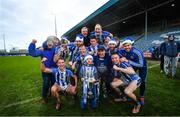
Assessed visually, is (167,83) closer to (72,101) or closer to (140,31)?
(72,101)

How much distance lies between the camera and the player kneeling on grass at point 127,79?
455 centimetres

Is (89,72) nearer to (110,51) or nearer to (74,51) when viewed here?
(110,51)

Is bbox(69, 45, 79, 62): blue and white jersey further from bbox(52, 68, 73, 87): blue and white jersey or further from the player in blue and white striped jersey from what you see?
the player in blue and white striped jersey

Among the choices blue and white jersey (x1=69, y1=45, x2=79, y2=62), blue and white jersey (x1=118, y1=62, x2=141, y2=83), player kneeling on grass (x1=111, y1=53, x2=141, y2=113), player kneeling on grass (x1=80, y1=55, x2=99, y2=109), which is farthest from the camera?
blue and white jersey (x1=69, y1=45, x2=79, y2=62)

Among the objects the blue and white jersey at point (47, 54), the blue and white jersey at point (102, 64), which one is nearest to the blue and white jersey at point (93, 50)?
the blue and white jersey at point (102, 64)

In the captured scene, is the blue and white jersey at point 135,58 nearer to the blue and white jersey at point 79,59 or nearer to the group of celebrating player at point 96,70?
the group of celebrating player at point 96,70

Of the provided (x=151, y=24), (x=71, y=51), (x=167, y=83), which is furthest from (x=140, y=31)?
(x=71, y=51)

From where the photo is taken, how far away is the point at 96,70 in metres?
5.04

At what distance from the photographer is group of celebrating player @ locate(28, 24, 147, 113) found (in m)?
4.80

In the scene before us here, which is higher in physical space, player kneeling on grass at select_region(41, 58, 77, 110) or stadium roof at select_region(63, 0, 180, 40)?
stadium roof at select_region(63, 0, 180, 40)

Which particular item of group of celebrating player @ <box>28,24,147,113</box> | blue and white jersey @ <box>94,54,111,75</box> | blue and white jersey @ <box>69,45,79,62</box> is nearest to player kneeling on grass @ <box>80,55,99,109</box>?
group of celebrating player @ <box>28,24,147,113</box>

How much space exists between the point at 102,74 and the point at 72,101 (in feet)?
3.80

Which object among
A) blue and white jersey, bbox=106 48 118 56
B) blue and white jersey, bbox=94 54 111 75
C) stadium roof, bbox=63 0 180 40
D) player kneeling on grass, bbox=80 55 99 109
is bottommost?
player kneeling on grass, bbox=80 55 99 109

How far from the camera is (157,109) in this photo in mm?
4812
